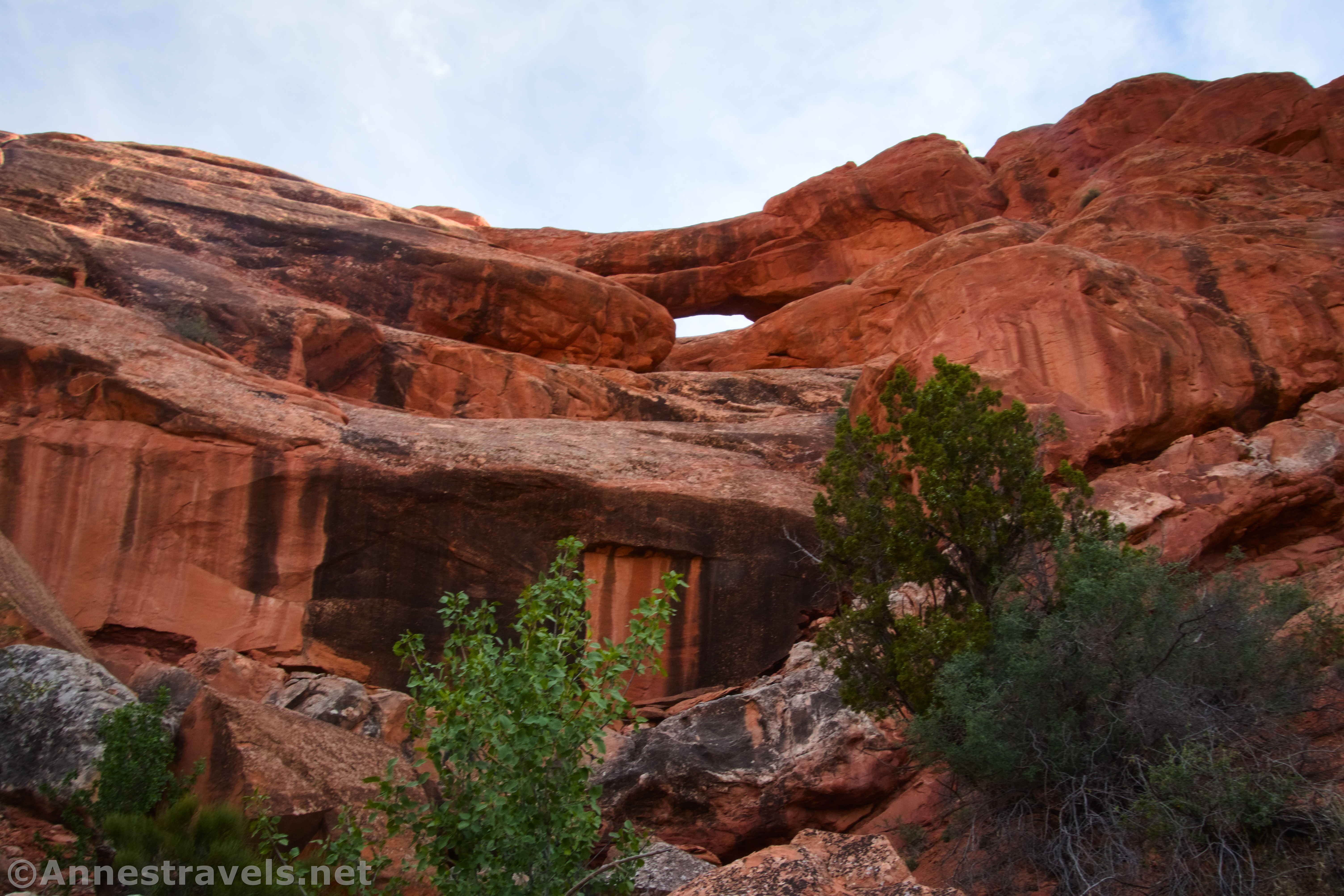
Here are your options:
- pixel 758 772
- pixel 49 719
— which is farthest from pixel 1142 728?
pixel 49 719

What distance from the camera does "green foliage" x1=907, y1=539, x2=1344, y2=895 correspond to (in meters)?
6.53

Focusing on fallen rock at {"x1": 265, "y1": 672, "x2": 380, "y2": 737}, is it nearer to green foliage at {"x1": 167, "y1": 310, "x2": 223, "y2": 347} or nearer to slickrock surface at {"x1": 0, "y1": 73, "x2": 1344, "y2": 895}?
slickrock surface at {"x1": 0, "y1": 73, "x2": 1344, "y2": 895}

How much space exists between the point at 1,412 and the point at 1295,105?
26.1m

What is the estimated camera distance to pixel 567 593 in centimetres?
590

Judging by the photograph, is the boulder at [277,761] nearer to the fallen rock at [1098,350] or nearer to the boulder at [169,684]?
the boulder at [169,684]

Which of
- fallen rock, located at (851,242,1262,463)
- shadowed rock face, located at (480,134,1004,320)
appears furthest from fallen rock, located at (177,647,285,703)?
shadowed rock face, located at (480,134,1004,320)

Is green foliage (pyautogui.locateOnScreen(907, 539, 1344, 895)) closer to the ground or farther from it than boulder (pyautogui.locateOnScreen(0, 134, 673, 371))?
closer to the ground

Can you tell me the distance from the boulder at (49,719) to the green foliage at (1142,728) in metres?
6.63

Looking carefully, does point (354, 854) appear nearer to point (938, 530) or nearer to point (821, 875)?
point (821, 875)

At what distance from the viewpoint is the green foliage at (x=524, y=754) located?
5352 mm

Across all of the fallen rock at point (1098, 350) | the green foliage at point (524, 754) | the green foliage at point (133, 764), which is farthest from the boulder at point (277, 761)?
the fallen rock at point (1098, 350)

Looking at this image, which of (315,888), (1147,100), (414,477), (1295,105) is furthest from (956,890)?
(1147,100)

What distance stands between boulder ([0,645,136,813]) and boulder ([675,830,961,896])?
503 cm

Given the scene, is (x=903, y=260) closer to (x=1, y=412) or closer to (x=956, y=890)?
(x=1, y=412)
